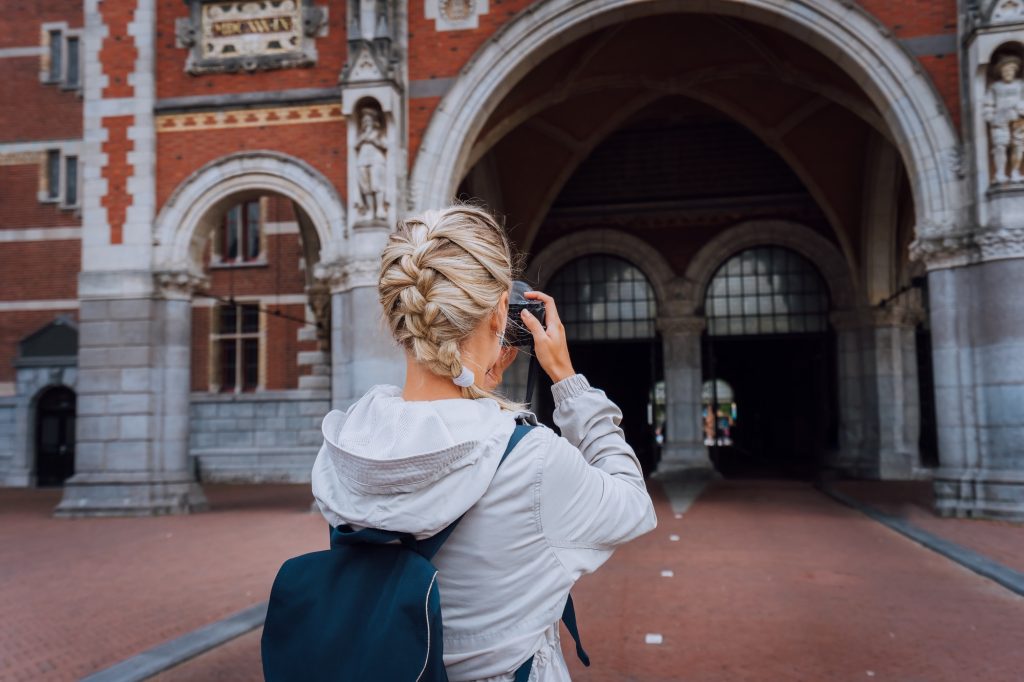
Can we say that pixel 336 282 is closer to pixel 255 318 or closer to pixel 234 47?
pixel 234 47

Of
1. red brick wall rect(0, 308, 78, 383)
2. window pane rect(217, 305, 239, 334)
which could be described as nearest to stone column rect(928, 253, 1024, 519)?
window pane rect(217, 305, 239, 334)

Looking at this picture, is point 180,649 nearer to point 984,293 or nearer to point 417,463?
point 417,463

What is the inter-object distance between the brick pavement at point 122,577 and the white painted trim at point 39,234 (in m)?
10.6

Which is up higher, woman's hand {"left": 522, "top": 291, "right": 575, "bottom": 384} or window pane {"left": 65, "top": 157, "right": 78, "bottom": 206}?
window pane {"left": 65, "top": 157, "right": 78, "bottom": 206}

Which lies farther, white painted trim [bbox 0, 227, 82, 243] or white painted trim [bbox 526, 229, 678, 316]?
white painted trim [bbox 0, 227, 82, 243]

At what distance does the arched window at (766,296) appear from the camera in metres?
18.7

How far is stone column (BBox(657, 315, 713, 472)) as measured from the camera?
718 inches

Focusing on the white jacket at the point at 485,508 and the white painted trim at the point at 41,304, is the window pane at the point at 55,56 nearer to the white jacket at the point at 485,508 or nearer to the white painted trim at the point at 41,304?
the white painted trim at the point at 41,304

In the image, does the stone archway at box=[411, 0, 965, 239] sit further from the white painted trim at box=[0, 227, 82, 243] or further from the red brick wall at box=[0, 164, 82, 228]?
the red brick wall at box=[0, 164, 82, 228]

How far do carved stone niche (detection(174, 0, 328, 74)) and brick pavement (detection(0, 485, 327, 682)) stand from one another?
6820mm

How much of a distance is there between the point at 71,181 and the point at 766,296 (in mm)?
17758

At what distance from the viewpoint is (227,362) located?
844 inches

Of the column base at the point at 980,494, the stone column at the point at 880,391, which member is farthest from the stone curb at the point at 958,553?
the stone column at the point at 880,391

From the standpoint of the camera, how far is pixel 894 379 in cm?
1700
